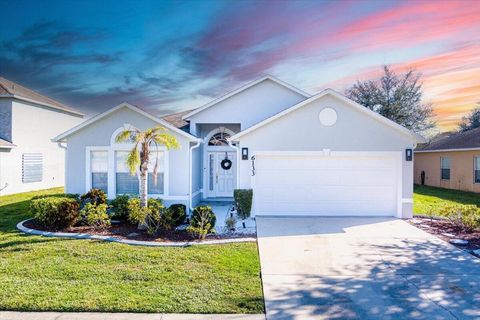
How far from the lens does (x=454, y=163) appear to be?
2175 cm

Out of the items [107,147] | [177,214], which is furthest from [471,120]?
[107,147]

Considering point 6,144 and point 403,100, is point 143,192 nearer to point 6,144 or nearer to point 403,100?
point 6,144

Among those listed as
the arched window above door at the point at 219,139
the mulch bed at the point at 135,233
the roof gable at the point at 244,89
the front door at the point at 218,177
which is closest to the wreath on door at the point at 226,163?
the front door at the point at 218,177

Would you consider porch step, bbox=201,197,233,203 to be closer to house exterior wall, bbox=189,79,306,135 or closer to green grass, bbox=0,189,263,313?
house exterior wall, bbox=189,79,306,135

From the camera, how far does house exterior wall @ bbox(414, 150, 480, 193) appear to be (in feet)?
65.6

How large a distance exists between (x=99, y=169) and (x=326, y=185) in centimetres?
926

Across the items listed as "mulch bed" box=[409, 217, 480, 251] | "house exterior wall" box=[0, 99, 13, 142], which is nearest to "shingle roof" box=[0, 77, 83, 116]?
"house exterior wall" box=[0, 99, 13, 142]

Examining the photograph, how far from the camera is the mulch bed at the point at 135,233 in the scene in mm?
8500

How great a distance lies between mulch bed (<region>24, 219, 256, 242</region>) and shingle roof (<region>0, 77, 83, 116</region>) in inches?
529

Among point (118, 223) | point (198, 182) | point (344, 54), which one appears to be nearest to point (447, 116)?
point (344, 54)

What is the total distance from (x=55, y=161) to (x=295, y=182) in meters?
19.8

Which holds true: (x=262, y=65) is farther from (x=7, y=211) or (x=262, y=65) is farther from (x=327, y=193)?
(x=7, y=211)

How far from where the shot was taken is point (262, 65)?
17344mm

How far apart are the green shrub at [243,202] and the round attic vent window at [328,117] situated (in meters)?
3.85
